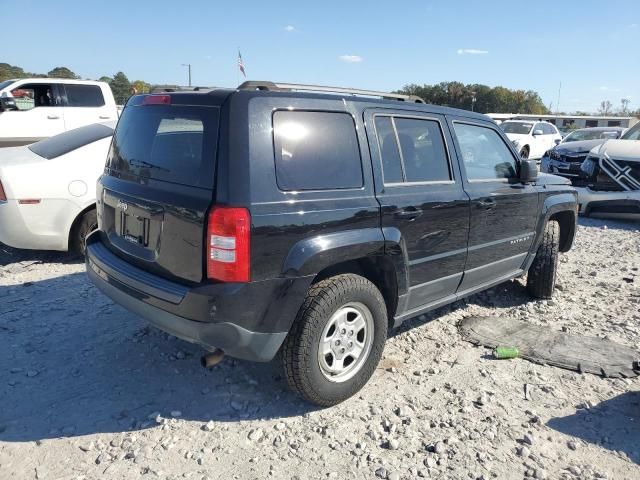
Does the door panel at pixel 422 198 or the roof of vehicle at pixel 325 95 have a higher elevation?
the roof of vehicle at pixel 325 95

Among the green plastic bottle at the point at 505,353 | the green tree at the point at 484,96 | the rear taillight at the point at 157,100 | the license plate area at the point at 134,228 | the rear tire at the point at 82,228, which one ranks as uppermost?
the green tree at the point at 484,96

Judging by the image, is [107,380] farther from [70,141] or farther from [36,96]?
[36,96]

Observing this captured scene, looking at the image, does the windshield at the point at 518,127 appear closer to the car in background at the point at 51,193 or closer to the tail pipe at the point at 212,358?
the car in background at the point at 51,193

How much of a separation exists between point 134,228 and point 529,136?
17.6 m

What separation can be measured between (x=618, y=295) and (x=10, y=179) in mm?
6273

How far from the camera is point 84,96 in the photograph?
36.6ft

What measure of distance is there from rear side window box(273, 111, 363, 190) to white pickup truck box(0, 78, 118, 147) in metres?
9.42

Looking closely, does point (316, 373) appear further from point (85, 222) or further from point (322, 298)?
point (85, 222)

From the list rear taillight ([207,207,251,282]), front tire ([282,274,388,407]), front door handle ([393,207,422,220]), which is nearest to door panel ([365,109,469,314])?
front door handle ([393,207,422,220])

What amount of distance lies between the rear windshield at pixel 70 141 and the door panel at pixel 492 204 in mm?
3908

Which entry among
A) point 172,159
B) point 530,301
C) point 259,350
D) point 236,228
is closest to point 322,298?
point 259,350

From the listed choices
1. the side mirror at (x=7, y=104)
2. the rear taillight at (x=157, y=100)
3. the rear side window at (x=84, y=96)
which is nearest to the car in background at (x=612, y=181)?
the rear taillight at (x=157, y=100)

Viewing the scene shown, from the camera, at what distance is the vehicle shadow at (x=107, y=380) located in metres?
3.02

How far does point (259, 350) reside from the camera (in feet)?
9.17
